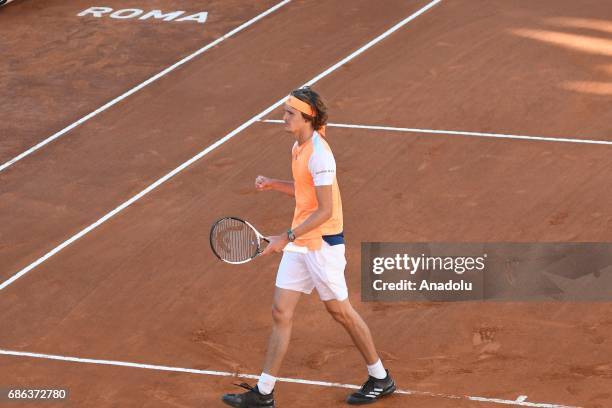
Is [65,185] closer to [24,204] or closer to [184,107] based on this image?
[24,204]

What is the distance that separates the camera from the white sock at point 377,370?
8.55 metres

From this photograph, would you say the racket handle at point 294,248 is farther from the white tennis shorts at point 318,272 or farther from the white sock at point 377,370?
the white sock at point 377,370

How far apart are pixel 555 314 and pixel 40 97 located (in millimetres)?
8267

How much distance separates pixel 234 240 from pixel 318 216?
76 centimetres

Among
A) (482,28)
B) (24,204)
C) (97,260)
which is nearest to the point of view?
(97,260)

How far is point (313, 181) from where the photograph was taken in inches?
320

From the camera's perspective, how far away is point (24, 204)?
1261 cm

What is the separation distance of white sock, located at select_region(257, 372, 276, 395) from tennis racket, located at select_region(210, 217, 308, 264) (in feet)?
2.74

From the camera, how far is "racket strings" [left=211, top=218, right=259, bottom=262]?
330 inches

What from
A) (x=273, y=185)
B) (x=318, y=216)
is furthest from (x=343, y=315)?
(x=273, y=185)

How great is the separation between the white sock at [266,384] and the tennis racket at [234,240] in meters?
0.84

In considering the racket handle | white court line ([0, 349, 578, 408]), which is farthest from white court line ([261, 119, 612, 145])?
the racket handle

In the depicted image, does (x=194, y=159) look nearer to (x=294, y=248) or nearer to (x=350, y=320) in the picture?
(x=294, y=248)

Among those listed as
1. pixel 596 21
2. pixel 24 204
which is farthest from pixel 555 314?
Result: pixel 596 21
